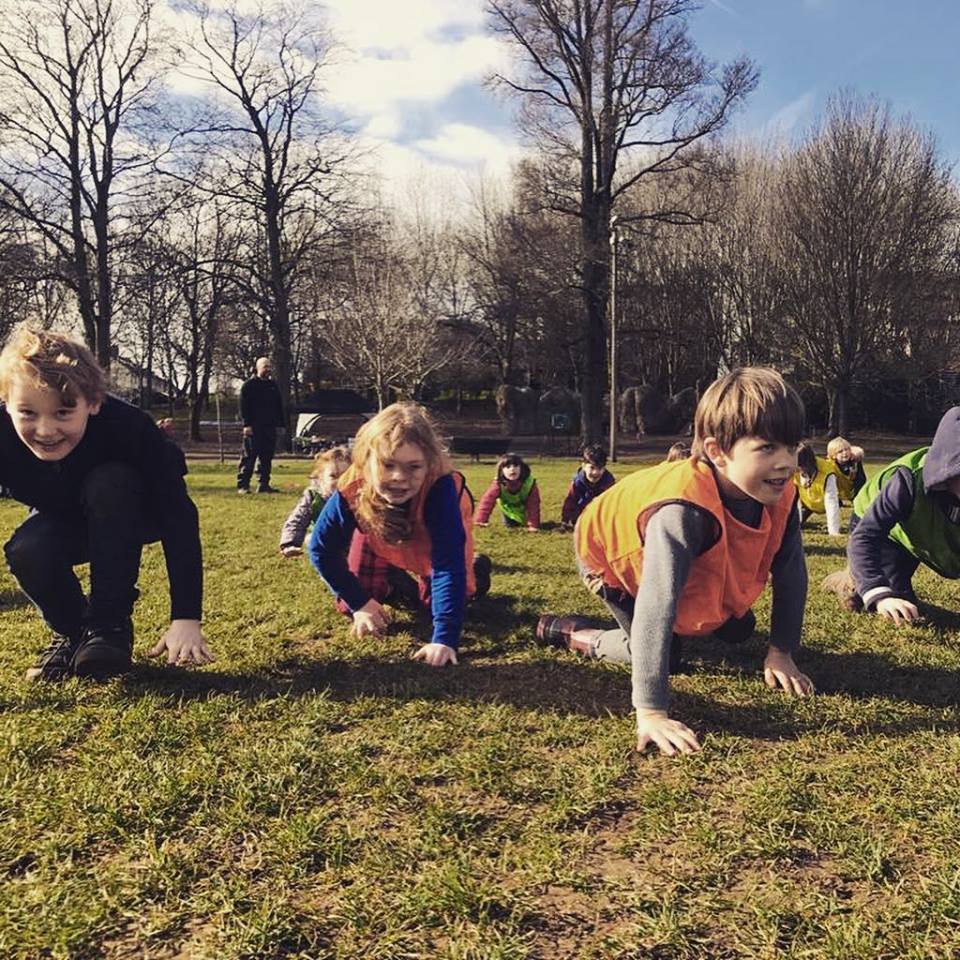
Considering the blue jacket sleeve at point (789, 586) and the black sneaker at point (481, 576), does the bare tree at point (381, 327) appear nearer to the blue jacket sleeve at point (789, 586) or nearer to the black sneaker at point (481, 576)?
the black sneaker at point (481, 576)

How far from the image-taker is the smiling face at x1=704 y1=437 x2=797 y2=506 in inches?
110

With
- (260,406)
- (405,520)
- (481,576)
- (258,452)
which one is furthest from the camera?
(258,452)

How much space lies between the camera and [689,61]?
22969 mm

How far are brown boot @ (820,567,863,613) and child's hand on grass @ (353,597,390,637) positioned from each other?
2.77 metres

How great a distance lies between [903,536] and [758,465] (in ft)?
6.79

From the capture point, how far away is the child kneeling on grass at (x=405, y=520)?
12.0ft

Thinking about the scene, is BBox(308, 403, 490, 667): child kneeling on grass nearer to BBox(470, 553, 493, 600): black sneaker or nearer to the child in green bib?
BBox(470, 553, 493, 600): black sneaker

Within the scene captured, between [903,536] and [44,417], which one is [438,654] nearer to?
[44,417]

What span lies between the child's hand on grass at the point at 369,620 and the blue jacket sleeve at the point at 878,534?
259 centimetres

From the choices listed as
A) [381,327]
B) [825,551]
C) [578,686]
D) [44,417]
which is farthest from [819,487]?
[381,327]

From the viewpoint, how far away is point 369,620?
13.0ft

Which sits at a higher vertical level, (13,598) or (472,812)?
(13,598)

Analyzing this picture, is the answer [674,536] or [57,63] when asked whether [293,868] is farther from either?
[57,63]

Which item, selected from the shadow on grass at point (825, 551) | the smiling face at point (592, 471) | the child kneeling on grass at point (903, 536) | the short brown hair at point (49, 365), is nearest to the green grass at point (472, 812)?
the child kneeling on grass at point (903, 536)
